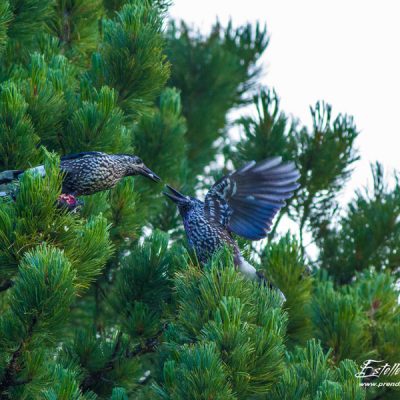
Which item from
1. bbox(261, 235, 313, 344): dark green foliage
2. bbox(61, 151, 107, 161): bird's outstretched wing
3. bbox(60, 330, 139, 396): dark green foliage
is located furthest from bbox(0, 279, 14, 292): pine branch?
bbox(261, 235, 313, 344): dark green foliage

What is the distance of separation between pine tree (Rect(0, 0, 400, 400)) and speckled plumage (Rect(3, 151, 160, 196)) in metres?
0.09

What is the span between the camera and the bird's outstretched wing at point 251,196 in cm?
533

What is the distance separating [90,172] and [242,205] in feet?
2.93

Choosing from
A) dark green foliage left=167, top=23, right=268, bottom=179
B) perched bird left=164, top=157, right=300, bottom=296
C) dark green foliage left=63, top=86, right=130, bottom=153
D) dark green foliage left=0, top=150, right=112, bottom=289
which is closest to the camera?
dark green foliage left=0, top=150, right=112, bottom=289

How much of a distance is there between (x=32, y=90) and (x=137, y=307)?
1.12 metres

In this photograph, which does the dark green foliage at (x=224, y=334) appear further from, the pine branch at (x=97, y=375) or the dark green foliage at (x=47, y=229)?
the pine branch at (x=97, y=375)

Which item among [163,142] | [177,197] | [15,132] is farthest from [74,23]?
[15,132]

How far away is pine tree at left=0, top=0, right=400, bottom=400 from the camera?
4.13 meters

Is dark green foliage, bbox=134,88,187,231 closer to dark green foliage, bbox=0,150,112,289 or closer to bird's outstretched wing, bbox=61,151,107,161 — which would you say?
bird's outstretched wing, bbox=61,151,107,161

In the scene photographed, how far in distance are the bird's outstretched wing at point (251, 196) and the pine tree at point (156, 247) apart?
12 centimetres

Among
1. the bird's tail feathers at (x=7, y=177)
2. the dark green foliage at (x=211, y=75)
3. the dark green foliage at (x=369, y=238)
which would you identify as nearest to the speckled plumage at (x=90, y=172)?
the bird's tail feathers at (x=7, y=177)

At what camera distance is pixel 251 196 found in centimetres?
537

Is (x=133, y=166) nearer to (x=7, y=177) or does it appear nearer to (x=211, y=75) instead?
(x=7, y=177)

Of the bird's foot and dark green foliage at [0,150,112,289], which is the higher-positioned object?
the bird's foot
